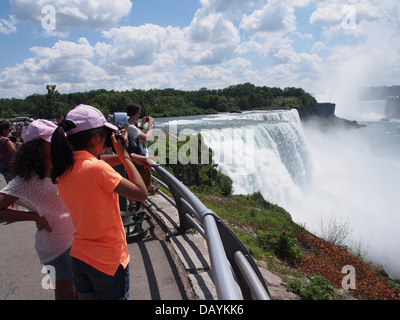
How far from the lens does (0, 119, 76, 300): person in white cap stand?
210cm

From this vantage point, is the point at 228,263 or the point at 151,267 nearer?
the point at 228,263

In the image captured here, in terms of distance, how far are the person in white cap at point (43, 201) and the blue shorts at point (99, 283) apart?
1.23ft

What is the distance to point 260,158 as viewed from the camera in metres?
20.0

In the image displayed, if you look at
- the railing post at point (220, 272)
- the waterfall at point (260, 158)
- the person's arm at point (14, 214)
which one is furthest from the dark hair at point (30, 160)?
the waterfall at point (260, 158)

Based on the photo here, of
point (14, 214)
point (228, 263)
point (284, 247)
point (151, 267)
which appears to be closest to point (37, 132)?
point (14, 214)

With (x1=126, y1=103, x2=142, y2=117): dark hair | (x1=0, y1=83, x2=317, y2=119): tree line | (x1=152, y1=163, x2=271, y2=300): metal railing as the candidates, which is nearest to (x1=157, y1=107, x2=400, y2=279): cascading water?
(x1=126, y1=103, x2=142, y2=117): dark hair

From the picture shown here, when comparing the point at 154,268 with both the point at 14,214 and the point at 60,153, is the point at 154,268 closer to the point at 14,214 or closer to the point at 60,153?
the point at 14,214

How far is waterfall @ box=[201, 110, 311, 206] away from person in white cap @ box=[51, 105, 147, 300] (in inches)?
604

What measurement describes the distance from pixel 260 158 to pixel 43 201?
60.9ft

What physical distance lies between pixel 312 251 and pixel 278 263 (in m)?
2.25

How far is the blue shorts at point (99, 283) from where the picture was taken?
1.79 m

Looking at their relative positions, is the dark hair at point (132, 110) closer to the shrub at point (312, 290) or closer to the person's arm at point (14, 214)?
the person's arm at point (14, 214)

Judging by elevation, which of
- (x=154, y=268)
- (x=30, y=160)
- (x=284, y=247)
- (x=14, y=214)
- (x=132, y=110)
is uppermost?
(x=132, y=110)
